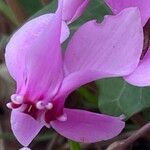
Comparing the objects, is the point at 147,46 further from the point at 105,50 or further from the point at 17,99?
the point at 17,99

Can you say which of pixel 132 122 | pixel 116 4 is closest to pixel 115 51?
pixel 116 4

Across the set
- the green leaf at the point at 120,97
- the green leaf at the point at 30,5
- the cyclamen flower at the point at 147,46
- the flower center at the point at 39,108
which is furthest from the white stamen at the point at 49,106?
the green leaf at the point at 30,5

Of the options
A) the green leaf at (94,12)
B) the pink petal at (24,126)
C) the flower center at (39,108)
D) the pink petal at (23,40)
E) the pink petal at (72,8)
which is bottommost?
the green leaf at (94,12)

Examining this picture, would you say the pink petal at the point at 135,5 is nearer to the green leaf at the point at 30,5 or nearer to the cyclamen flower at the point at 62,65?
the cyclamen flower at the point at 62,65

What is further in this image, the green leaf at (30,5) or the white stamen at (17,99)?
the green leaf at (30,5)

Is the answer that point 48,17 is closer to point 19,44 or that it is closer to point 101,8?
point 19,44

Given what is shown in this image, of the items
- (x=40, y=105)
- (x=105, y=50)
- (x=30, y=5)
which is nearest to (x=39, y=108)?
(x=40, y=105)
